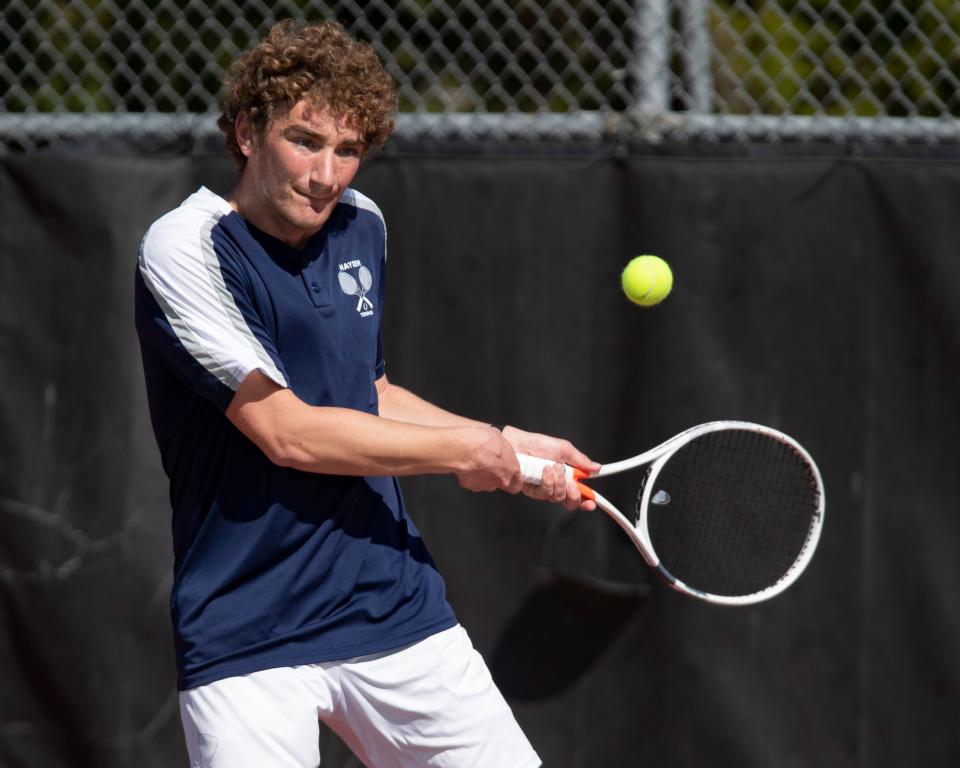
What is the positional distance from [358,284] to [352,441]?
40 cm

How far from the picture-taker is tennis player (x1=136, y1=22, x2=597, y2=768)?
2.46 meters

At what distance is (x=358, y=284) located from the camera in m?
2.73

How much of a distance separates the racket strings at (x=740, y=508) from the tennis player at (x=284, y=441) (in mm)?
804

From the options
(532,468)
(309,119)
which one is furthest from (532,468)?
(309,119)

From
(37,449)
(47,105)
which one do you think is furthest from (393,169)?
(47,105)

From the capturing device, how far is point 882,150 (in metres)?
3.66

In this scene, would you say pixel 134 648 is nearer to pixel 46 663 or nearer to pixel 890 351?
pixel 46 663

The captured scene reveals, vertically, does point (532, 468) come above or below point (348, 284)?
below

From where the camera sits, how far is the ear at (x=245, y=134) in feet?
8.59

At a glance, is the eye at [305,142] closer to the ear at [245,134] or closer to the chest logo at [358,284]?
the ear at [245,134]

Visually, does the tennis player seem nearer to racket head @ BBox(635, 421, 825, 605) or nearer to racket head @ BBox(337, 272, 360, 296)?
racket head @ BBox(337, 272, 360, 296)

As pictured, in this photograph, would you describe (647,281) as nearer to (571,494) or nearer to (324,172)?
(571,494)

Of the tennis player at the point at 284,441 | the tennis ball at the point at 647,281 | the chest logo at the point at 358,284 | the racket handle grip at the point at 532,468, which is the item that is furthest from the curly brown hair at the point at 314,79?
the tennis ball at the point at 647,281

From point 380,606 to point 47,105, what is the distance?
3.10 metres
